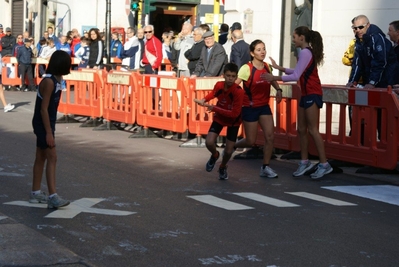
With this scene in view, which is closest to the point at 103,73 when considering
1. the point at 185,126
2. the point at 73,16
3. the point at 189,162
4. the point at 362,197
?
the point at 185,126

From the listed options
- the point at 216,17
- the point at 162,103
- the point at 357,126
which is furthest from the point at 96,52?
the point at 357,126

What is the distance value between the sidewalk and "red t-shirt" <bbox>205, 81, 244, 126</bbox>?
163 inches

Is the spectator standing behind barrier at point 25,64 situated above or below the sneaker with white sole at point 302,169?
above

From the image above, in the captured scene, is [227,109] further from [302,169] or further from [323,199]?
[323,199]

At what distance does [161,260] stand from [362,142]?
618 cm

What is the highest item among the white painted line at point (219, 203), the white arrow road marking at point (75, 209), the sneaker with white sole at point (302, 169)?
the sneaker with white sole at point (302, 169)

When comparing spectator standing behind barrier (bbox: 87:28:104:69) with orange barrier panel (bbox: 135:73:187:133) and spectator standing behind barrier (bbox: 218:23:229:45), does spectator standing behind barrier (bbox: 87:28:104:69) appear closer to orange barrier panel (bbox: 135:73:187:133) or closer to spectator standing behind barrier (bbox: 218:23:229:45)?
spectator standing behind barrier (bbox: 218:23:229:45)

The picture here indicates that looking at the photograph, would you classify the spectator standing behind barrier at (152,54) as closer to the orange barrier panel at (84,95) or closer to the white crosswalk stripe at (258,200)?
the orange barrier panel at (84,95)

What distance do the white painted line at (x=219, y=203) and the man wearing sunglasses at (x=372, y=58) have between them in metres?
3.59

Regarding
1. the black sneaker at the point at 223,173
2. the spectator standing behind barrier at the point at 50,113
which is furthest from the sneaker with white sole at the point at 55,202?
the black sneaker at the point at 223,173

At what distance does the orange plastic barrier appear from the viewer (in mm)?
12008

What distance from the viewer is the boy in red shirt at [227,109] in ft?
37.7

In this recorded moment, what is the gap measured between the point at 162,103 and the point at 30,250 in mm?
9725

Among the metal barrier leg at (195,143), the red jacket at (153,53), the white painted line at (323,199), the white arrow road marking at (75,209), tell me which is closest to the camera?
the white arrow road marking at (75,209)
